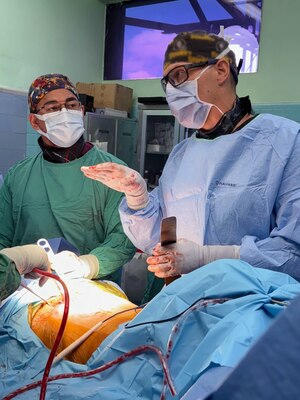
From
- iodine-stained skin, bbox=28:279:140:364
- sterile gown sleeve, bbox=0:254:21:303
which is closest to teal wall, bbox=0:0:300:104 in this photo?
iodine-stained skin, bbox=28:279:140:364

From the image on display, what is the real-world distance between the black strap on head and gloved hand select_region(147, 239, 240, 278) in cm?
52

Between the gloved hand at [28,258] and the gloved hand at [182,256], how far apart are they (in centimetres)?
40

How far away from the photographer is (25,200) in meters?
2.18

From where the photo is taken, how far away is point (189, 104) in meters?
1.79

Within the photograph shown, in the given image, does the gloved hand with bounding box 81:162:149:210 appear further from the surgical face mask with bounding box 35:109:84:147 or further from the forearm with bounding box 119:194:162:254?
the surgical face mask with bounding box 35:109:84:147

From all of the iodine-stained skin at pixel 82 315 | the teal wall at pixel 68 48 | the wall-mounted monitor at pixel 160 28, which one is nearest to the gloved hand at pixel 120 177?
the iodine-stained skin at pixel 82 315

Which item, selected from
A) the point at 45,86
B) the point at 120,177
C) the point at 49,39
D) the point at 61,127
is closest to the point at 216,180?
the point at 120,177

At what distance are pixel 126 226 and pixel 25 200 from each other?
0.65m

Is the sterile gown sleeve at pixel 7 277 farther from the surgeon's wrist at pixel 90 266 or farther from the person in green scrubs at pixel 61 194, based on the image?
the person in green scrubs at pixel 61 194

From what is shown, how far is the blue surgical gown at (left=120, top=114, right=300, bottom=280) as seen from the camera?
144 centimetres

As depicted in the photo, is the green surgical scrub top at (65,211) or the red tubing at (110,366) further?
the green surgical scrub top at (65,211)

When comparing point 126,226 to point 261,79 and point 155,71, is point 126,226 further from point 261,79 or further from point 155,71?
point 155,71

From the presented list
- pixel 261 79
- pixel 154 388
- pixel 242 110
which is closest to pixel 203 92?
pixel 242 110

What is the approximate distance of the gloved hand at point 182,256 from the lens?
60.2 inches
